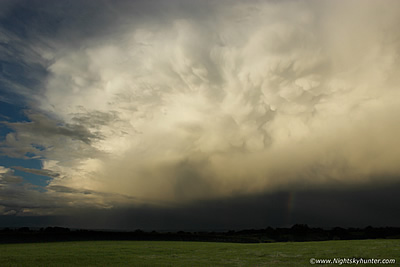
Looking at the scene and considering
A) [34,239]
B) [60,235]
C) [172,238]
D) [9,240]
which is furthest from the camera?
[172,238]

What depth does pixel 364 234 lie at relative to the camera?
161000 mm

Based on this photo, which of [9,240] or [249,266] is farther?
[9,240]

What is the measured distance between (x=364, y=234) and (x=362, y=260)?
160 meters

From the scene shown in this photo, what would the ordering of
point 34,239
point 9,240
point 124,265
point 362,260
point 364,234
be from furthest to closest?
1. point 364,234
2. point 34,239
3. point 9,240
4. point 124,265
5. point 362,260

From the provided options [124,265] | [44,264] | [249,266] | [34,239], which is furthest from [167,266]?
[34,239]

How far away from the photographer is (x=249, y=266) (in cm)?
2988

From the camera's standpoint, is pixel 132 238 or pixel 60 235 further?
pixel 132 238

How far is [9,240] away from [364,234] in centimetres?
17310

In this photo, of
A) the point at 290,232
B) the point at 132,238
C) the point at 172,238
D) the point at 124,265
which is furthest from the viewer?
the point at 290,232

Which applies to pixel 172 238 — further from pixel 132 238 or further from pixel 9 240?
pixel 9 240

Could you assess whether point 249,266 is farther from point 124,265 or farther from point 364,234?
point 364,234

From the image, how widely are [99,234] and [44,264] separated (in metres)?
83.6

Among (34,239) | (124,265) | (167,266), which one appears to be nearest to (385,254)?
(167,266)

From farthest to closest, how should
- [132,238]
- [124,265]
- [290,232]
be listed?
[290,232]
[132,238]
[124,265]
